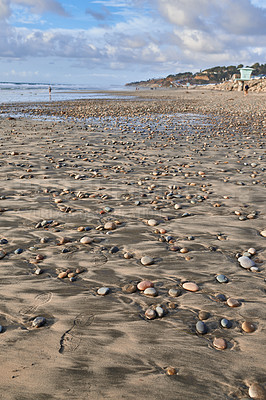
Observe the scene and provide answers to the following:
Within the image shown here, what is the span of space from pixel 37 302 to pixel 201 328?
5.51ft

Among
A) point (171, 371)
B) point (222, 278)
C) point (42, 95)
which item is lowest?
point (171, 371)

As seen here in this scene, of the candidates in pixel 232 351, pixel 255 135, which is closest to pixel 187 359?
Answer: pixel 232 351

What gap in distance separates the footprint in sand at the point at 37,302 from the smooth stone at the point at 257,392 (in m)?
2.03

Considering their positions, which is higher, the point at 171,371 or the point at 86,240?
the point at 86,240

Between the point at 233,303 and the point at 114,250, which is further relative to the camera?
the point at 114,250

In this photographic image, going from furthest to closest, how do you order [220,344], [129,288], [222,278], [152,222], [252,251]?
[152,222], [252,251], [222,278], [129,288], [220,344]

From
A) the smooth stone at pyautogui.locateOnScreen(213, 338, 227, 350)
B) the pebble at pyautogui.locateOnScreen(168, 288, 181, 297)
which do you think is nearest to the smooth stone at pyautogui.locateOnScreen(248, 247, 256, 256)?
the pebble at pyautogui.locateOnScreen(168, 288, 181, 297)

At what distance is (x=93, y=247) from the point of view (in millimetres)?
4121

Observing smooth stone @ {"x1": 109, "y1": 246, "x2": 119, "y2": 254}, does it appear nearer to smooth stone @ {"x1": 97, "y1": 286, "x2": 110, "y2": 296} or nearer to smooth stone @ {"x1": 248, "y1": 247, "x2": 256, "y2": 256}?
smooth stone @ {"x1": 97, "y1": 286, "x2": 110, "y2": 296}

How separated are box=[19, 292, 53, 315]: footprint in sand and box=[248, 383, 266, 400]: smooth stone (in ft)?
6.65

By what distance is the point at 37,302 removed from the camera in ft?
9.87

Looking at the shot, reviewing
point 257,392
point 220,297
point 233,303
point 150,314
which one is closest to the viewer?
point 257,392

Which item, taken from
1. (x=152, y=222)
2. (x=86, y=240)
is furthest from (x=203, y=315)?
(x=152, y=222)

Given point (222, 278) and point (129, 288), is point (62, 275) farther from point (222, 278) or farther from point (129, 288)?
point (222, 278)
